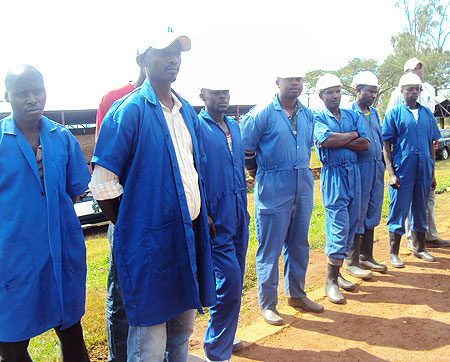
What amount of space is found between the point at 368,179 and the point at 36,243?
3.37 m

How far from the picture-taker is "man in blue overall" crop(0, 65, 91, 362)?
2137 millimetres

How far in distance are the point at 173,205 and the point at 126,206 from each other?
0.23 metres

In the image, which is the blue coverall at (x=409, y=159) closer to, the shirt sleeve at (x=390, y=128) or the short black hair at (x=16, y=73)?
the shirt sleeve at (x=390, y=128)

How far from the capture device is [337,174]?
13.2 feet

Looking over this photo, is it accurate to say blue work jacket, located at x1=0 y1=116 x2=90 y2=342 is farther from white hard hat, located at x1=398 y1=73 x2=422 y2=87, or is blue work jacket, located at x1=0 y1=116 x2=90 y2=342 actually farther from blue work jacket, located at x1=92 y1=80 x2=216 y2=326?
white hard hat, located at x1=398 y1=73 x2=422 y2=87

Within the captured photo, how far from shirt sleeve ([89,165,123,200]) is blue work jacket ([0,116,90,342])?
46 centimetres

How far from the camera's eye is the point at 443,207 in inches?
296

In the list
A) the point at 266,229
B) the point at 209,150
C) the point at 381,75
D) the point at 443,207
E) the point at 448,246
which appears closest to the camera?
the point at 209,150

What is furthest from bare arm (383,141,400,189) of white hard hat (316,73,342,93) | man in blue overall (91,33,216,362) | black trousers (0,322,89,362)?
black trousers (0,322,89,362)

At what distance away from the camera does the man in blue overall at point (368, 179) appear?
4352mm

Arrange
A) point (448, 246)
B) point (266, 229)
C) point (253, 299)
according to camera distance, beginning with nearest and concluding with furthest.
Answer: point (266, 229), point (253, 299), point (448, 246)

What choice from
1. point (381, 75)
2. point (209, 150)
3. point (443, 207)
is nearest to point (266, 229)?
point (209, 150)

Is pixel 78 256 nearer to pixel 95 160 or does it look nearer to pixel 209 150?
pixel 95 160

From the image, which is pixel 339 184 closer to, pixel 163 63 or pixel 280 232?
pixel 280 232
